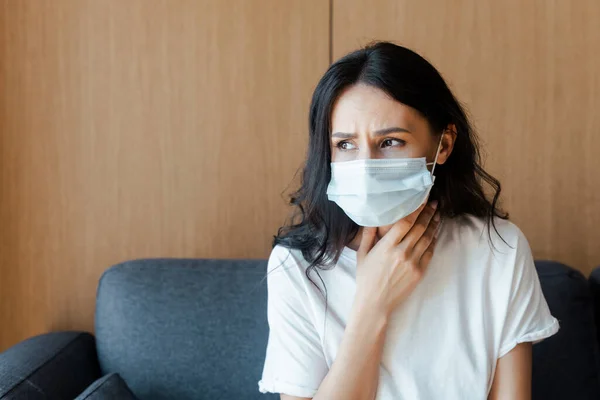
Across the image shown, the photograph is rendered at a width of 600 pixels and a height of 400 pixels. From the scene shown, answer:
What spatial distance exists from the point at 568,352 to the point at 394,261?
580 mm

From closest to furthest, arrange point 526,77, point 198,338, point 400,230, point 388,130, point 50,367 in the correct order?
1. point 388,130
2. point 400,230
3. point 50,367
4. point 198,338
5. point 526,77

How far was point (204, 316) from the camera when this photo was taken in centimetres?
156

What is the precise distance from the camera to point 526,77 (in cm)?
177

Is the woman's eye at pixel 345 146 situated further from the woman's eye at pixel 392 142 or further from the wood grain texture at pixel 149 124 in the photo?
the wood grain texture at pixel 149 124

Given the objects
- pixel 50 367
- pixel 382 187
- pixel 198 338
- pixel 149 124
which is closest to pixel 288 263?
pixel 382 187

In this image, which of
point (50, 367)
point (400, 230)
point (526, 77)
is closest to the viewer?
point (400, 230)

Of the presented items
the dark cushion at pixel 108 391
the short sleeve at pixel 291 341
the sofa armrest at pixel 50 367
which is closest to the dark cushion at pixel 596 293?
the short sleeve at pixel 291 341

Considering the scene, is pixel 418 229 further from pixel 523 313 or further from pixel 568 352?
pixel 568 352

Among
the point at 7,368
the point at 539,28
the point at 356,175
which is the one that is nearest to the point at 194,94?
the point at 356,175

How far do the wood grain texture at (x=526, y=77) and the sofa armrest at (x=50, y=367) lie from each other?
112 centimetres

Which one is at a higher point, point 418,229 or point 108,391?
point 418,229

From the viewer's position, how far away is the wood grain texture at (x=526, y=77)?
69.3 inches

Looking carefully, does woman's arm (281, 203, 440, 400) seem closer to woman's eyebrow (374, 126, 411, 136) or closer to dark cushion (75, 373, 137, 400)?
woman's eyebrow (374, 126, 411, 136)

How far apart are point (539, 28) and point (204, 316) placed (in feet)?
4.25
